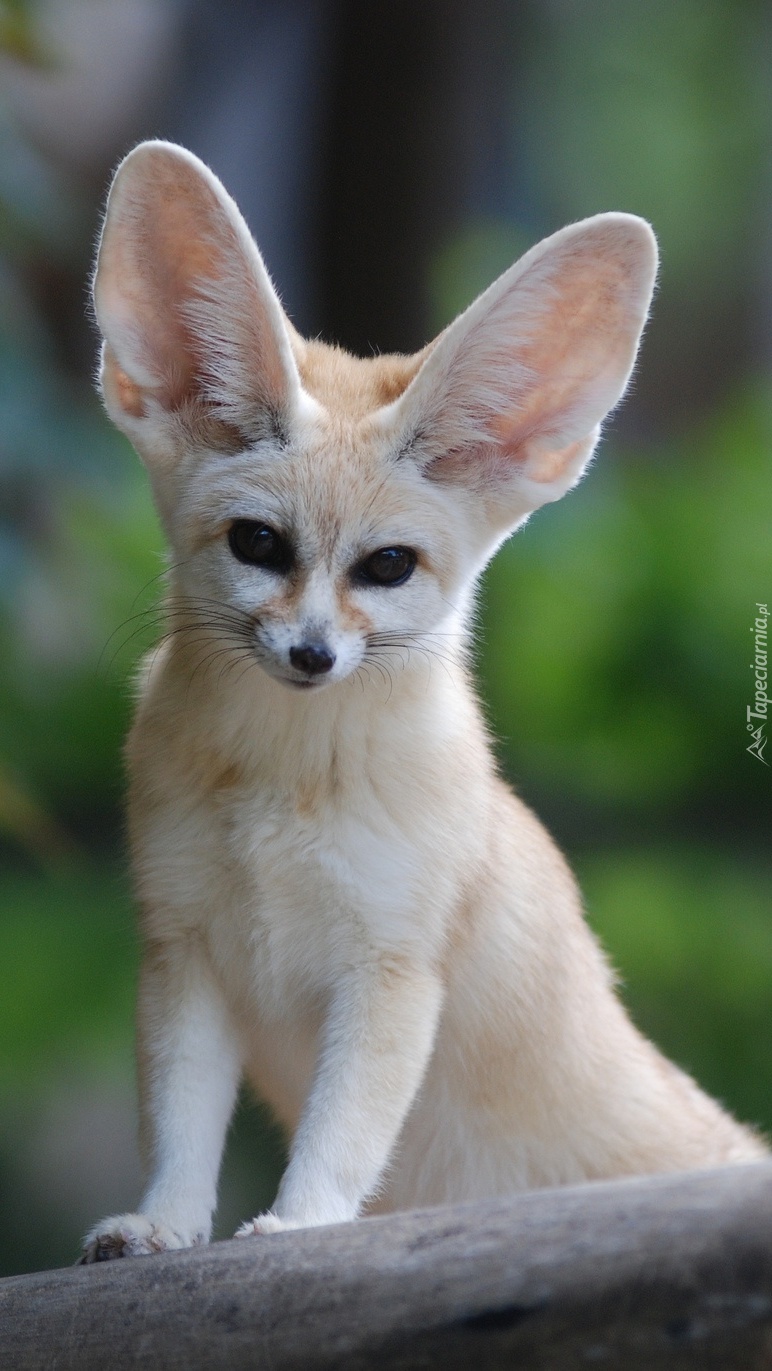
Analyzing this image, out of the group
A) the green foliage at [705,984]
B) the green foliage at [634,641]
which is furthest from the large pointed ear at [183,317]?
the green foliage at [705,984]

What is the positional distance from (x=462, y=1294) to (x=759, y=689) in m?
3.13

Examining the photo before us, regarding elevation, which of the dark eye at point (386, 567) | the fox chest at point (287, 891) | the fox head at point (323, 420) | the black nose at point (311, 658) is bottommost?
the fox chest at point (287, 891)

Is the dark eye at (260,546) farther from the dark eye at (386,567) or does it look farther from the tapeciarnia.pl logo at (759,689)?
the tapeciarnia.pl logo at (759,689)

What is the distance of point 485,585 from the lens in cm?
498

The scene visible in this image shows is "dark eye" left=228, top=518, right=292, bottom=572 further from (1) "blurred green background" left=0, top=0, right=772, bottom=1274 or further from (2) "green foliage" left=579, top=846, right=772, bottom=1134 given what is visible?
(2) "green foliage" left=579, top=846, right=772, bottom=1134

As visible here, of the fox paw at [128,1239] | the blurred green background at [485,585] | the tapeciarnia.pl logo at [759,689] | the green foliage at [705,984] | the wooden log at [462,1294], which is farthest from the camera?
the green foliage at [705,984]

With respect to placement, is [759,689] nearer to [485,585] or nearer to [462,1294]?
[485,585]

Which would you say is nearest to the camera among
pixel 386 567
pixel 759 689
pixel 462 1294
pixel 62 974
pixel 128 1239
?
pixel 462 1294

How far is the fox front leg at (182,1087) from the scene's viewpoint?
2150mm

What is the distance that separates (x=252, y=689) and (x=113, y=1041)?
258cm

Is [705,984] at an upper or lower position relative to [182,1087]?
lower

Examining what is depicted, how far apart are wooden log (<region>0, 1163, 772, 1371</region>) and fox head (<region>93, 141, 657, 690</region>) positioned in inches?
29.5

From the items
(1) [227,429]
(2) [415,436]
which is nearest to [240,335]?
(1) [227,429]

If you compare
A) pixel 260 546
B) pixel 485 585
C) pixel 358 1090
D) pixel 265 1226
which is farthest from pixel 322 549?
pixel 485 585
